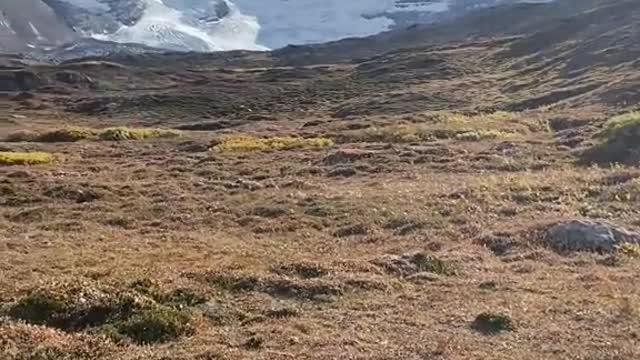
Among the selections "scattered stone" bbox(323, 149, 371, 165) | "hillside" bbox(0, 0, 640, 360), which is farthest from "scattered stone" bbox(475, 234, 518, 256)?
"scattered stone" bbox(323, 149, 371, 165)

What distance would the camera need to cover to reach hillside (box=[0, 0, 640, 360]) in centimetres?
1571

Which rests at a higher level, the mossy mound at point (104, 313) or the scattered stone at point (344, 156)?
the mossy mound at point (104, 313)

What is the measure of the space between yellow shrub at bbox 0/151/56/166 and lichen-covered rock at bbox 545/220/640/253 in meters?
33.3

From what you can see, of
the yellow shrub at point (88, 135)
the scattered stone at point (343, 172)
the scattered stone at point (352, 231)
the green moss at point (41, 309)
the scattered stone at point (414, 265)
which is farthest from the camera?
the yellow shrub at point (88, 135)

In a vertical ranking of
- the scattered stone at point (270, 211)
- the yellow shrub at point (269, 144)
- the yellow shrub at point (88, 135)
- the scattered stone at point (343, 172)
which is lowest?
the yellow shrub at point (88, 135)

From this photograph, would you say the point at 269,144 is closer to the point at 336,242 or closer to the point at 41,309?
the point at 336,242

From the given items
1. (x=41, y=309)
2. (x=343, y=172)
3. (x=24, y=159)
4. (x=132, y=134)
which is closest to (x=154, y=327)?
(x=41, y=309)

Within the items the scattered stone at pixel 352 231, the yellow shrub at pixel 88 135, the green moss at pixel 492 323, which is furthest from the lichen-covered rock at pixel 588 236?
the yellow shrub at pixel 88 135

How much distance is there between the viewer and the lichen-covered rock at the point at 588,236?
23281 millimetres

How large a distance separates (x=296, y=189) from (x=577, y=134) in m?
20.6

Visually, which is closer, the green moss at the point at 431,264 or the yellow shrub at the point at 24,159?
the green moss at the point at 431,264

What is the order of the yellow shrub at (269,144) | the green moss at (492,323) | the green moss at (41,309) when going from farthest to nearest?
the yellow shrub at (269,144), the green moss at (41,309), the green moss at (492,323)

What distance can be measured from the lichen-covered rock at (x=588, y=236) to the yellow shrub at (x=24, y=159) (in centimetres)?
3327

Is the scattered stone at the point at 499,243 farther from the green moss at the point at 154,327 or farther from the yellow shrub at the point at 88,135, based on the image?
the yellow shrub at the point at 88,135
